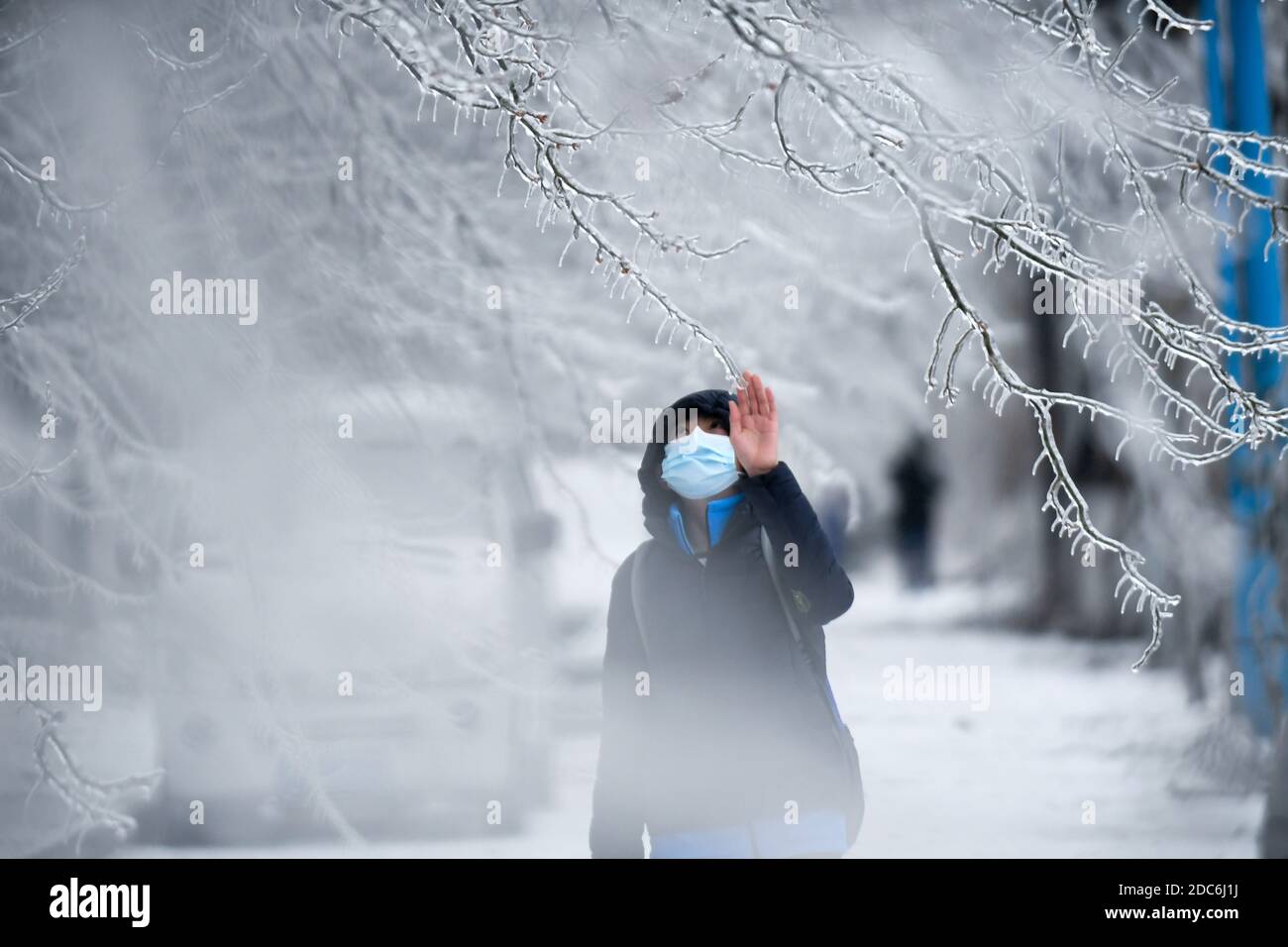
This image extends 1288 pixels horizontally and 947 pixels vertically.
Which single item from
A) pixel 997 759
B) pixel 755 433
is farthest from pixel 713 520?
pixel 997 759

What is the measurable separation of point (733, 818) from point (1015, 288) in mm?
1835

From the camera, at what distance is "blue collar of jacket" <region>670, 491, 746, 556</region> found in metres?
2.64

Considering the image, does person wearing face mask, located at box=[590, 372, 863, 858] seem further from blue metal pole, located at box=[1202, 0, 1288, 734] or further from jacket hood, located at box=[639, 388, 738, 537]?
blue metal pole, located at box=[1202, 0, 1288, 734]

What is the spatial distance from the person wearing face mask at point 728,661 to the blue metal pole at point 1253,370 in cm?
167

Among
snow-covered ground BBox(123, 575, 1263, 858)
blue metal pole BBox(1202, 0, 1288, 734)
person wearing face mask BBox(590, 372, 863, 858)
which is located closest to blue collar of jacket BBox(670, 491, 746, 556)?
person wearing face mask BBox(590, 372, 863, 858)

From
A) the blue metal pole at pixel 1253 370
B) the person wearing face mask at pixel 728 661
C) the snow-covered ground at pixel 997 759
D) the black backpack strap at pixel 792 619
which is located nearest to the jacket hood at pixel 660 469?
the person wearing face mask at pixel 728 661

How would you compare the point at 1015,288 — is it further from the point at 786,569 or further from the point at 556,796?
the point at 556,796

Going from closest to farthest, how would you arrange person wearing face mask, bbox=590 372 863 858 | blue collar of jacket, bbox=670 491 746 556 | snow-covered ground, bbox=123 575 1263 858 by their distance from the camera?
person wearing face mask, bbox=590 372 863 858, blue collar of jacket, bbox=670 491 746 556, snow-covered ground, bbox=123 575 1263 858

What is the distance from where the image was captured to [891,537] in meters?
3.49

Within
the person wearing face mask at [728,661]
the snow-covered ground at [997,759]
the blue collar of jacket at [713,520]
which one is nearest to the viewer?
the person wearing face mask at [728,661]

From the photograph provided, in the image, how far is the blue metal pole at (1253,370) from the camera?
3.53m

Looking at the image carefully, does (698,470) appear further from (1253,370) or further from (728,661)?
(1253,370)

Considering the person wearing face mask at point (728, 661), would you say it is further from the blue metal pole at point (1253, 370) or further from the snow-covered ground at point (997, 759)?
the blue metal pole at point (1253, 370)

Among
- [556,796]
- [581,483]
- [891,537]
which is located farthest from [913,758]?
[581,483]
